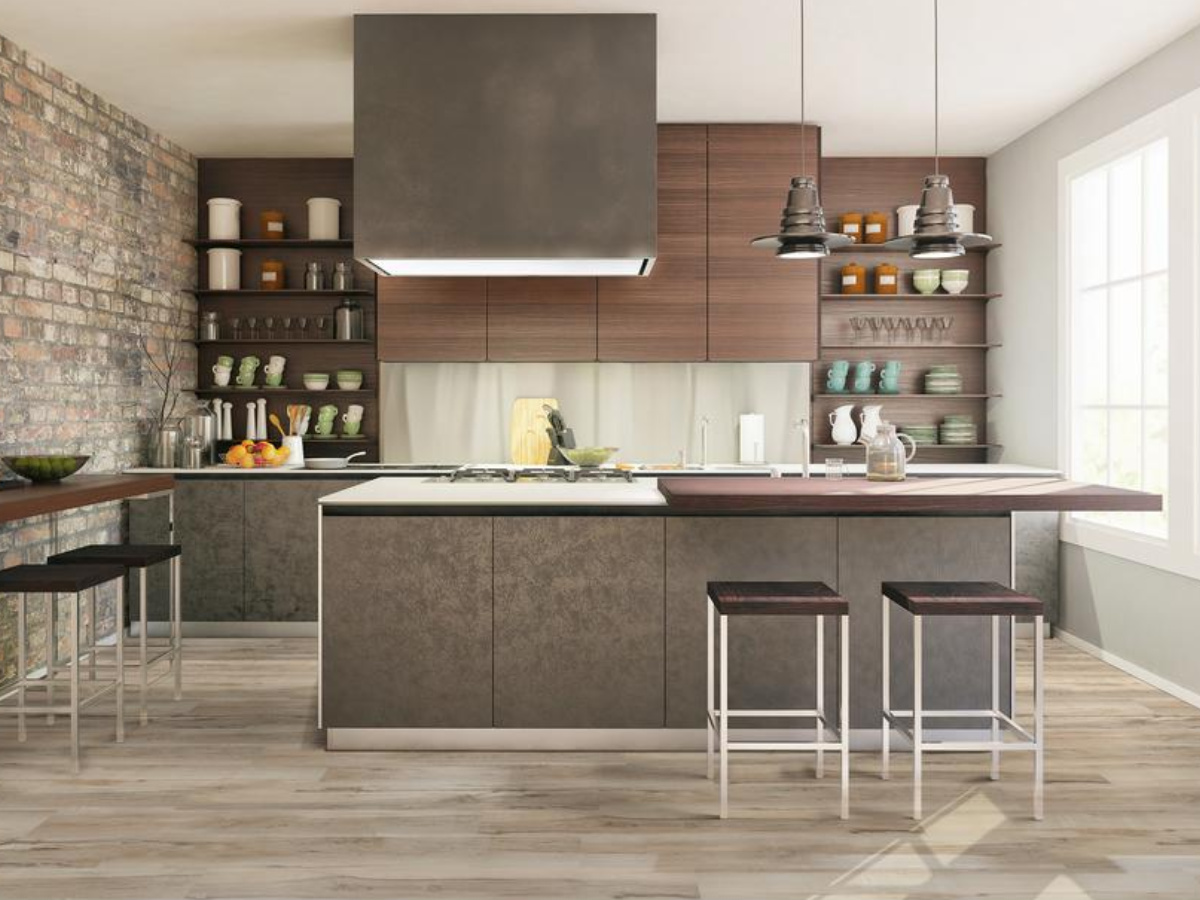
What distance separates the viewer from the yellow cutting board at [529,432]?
267 inches

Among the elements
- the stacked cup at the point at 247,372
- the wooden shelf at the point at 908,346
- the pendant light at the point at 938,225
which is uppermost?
the pendant light at the point at 938,225

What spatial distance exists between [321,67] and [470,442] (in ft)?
8.15

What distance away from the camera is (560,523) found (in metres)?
3.94

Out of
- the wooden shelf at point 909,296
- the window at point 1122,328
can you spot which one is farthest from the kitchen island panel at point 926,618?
the wooden shelf at point 909,296

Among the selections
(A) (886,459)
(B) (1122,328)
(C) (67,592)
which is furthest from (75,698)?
(B) (1122,328)

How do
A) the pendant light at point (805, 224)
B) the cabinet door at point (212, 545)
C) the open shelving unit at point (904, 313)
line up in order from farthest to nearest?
1. the open shelving unit at point (904, 313)
2. the cabinet door at point (212, 545)
3. the pendant light at point (805, 224)

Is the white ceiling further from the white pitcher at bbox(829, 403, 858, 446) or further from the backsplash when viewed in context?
the white pitcher at bbox(829, 403, 858, 446)

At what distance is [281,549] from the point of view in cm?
600

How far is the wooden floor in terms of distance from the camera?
112 inches

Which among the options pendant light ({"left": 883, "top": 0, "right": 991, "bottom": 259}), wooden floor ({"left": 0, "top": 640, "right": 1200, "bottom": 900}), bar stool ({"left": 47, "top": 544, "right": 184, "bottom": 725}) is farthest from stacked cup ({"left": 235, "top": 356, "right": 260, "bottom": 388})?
pendant light ({"left": 883, "top": 0, "right": 991, "bottom": 259})

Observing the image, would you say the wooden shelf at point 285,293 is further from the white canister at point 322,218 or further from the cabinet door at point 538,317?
the cabinet door at point 538,317

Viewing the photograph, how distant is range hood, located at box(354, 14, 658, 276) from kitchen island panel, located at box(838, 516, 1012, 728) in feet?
5.38

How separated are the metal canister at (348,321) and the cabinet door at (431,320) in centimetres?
28

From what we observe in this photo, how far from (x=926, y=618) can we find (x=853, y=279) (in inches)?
133
